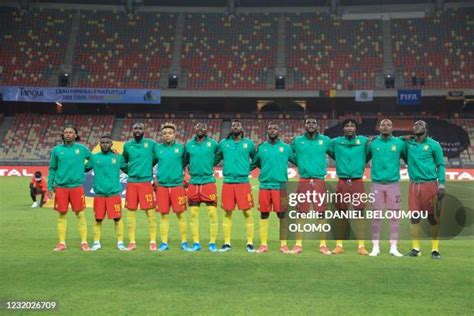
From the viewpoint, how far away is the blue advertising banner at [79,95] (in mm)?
37469

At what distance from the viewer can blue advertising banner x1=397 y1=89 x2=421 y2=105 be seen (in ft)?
120

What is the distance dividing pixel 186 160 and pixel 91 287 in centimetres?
314

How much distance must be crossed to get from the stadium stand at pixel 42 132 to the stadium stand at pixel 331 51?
14.7m

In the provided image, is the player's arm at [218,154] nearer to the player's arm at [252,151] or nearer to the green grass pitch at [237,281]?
the player's arm at [252,151]

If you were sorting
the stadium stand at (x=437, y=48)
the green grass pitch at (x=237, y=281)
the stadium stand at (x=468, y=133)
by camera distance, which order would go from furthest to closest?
the stadium stand at (x=437, y=48), the stadium stand at (x=468, y=133), the green grass pitch at (x=237, y=281)

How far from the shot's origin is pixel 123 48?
41.0 m

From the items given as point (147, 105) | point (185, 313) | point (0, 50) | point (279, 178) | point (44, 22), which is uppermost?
point (44, 22)

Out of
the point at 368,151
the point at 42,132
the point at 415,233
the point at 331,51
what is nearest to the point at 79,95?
the point at 42,132

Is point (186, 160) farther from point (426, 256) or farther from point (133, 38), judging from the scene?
point (133, 38)

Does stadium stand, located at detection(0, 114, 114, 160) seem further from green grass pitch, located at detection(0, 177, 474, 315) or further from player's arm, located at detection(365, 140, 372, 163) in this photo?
player's arm, located at detection(365, 140, 372, 163)

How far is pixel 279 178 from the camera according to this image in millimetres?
8789

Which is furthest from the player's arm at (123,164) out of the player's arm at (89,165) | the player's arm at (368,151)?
the player's arm at (368,151)

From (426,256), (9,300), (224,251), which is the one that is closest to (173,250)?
(224,251)

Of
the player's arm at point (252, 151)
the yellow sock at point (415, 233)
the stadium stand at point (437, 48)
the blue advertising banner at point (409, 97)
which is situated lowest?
the yellow sock at point (415, 233)
